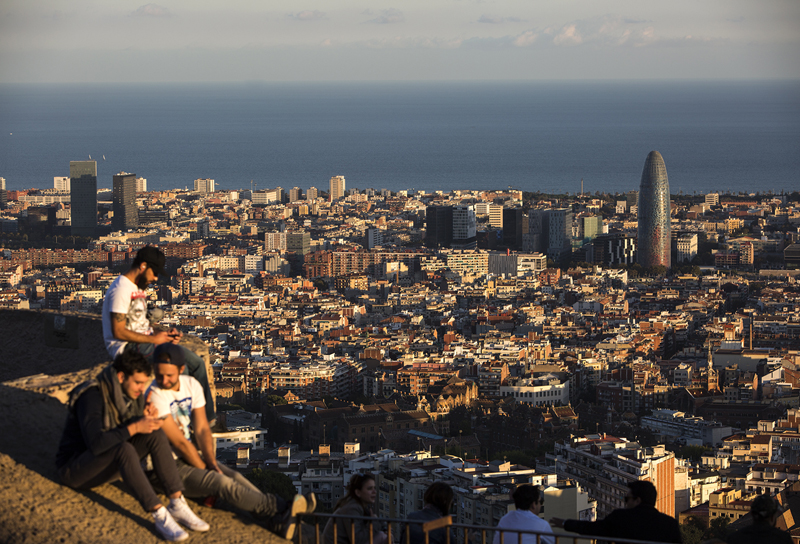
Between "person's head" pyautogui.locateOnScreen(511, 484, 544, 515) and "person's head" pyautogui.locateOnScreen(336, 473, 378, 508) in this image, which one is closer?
"person's head" pyautogui.locateOnScreen(511, 484, 544, 515)

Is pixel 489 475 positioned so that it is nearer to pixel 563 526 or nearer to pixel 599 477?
pixel 599 477

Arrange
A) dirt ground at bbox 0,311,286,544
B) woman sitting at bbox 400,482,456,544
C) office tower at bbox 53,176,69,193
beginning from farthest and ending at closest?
office tower at bbox 53,176,69,193
woman sitting at bbox 400,482,456,544
dirt ground at bbox 0,311,286,544

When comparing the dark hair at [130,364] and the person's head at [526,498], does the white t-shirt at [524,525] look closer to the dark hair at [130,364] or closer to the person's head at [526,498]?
the person's head at [526,498]

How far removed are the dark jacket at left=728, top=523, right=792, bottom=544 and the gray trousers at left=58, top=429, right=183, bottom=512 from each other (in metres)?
1.40

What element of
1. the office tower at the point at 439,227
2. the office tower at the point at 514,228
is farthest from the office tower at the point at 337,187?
the office tower at the point at 514,228

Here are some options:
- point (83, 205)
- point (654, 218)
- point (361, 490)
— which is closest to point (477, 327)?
point (654, 218)

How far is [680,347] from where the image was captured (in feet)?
79.6

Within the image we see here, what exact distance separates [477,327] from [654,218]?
499 inches

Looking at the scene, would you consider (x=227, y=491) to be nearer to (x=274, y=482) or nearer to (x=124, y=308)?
(x=124, y=308)

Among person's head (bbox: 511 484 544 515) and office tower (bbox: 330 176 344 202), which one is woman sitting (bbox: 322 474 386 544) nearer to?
person's head (bbox: 511 484 544 515)

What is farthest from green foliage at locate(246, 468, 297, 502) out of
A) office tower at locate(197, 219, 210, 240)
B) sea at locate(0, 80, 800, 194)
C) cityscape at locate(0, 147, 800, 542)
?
sea at locate(0, 80, 800, 194)

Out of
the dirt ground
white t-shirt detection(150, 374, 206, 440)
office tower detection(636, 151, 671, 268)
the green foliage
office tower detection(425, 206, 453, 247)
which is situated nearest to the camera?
the dirt ground

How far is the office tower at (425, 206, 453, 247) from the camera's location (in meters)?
39.6

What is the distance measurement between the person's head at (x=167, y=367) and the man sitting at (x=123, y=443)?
4cm
